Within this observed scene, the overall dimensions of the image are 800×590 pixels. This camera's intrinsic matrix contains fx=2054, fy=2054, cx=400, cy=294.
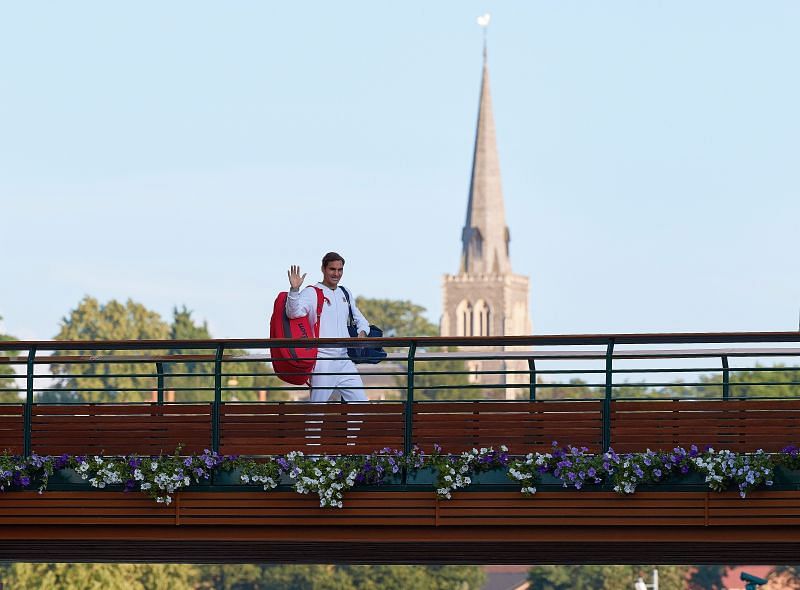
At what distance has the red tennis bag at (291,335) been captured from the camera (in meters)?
17.8

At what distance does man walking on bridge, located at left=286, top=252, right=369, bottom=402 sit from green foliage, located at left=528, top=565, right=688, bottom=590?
302ft

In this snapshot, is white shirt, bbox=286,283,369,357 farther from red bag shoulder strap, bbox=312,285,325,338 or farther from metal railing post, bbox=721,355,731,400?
metal railing post, bbox=721,355,731,400

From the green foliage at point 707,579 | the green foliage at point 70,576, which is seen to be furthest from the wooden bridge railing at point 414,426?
the green foliage at point 707,579

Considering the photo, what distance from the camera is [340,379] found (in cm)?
1778

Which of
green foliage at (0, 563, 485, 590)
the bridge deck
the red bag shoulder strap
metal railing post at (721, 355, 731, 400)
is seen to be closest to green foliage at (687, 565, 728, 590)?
green foliage at (0, 563, 485, 590)

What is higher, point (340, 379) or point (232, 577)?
point (340, 379)

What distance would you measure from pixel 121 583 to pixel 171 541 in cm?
6390

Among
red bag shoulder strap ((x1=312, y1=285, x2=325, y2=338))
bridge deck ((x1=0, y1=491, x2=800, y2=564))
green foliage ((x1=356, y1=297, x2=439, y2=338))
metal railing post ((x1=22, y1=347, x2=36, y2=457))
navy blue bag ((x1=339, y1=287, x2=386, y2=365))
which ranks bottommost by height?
bridge deck ((x1=0, y1=491, x2=800, y2=564))

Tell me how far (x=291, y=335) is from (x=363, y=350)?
0.67 meters

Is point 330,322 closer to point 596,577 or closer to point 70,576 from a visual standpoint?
point 70,576

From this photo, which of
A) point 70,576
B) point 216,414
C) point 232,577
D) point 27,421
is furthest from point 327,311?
point 232,577

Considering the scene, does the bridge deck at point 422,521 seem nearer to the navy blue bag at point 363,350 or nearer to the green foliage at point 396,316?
the navy blue bag at point 363,350

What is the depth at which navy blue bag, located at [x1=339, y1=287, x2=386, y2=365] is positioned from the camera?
1745cm

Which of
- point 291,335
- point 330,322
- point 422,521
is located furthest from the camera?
point 330,322
